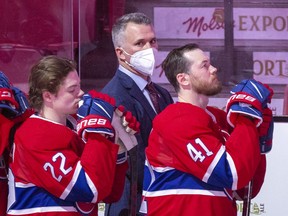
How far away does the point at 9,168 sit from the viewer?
12.7 ft

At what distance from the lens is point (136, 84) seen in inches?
171

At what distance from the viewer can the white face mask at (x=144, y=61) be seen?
434 cm

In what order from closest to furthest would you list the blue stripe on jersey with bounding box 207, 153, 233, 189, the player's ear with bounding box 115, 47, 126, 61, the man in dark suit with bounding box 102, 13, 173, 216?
the blue stripe on jersey with bounding box 207, 153, 233, 189
the man in dark suit with bounding box 102, 13, 173, 216
the player's ear with bounding box 115, 47, 126, 61

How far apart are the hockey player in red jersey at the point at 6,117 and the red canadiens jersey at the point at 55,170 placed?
90mm

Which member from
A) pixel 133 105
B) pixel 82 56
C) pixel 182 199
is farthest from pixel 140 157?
pixel 82 56

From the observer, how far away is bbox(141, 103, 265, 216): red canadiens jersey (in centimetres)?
363

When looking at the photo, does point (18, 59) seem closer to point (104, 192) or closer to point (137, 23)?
point (137, 23)

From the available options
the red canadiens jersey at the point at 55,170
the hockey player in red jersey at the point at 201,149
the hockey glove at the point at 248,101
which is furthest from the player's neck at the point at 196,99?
the red canadiens jersey at the point at 55,170

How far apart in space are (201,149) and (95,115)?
413 mm

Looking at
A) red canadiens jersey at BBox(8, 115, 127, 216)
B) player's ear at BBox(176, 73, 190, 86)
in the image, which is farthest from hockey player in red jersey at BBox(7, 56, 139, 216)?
player's ear at BBox(176, 73, 190, 86)

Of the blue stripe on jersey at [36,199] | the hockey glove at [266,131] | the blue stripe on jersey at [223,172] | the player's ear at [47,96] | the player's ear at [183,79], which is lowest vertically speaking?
the blue stripe on jersey at [36,199]

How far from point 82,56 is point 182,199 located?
6.72 ft

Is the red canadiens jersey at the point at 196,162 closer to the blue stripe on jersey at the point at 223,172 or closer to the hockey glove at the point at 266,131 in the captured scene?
the blue stripe on jersey at the point at 223,172

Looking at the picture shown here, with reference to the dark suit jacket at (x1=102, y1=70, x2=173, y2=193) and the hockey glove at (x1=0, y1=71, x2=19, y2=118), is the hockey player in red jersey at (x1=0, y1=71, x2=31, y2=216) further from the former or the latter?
the dark suit jacket at (x1=102, y1=70, x2=173, y2=193)
